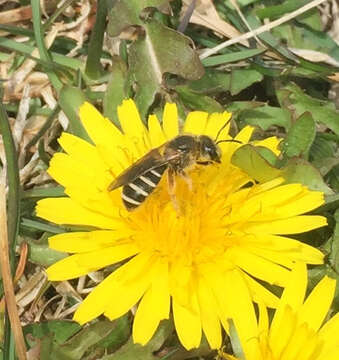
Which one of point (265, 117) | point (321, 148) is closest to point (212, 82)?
point (265, 117)

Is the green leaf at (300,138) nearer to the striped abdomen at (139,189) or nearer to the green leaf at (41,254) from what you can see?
the striped abdomen at (139,189)

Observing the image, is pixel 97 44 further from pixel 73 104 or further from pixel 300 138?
pixel 300 138

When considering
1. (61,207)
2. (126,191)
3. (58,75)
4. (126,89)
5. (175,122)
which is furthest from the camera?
(58,75)

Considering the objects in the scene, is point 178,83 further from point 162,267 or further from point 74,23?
point 162,267

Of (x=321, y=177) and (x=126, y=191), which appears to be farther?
(x=321, y=177)

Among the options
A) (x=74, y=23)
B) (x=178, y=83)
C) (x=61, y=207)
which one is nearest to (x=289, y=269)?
(x=61, y=207)

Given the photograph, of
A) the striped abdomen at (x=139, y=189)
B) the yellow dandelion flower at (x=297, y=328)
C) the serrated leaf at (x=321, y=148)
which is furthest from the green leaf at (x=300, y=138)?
the striped abdomen at (x=139, y=189)
